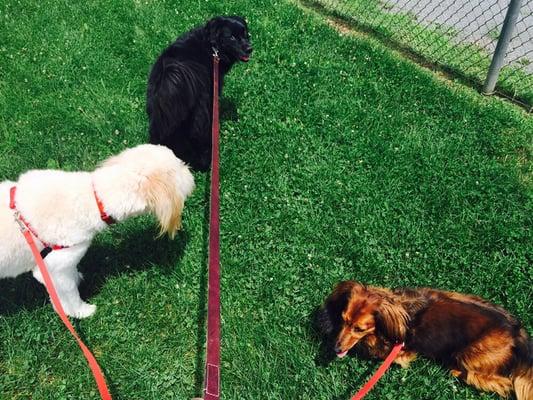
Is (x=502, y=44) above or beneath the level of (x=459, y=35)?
beneath

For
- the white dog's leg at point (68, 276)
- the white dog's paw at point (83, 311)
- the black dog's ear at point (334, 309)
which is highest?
the black dog's ear at point (334, 309)

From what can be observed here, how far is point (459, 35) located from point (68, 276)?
6194mm

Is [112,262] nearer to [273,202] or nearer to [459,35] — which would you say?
[273,202]

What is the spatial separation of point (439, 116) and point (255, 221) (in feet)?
8.44

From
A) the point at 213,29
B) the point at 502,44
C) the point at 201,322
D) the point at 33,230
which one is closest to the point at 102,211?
the point at 33,230

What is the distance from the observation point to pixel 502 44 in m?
5.08

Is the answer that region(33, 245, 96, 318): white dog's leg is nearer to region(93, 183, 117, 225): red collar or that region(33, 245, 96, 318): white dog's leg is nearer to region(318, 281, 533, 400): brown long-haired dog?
region(93, 183, 117, 225): red collar

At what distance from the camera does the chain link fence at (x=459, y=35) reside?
219 inches

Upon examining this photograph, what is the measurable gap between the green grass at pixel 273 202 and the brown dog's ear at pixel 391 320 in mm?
393

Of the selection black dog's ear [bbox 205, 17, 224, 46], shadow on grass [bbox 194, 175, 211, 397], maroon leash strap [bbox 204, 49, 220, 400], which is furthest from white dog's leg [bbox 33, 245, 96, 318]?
black dog's ear [bbox 205, 17, 224, 46]

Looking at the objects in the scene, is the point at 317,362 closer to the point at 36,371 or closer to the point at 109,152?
the point at 36,371

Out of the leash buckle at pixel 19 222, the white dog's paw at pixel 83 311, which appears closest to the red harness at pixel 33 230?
the leash buckle at pixel 19 222

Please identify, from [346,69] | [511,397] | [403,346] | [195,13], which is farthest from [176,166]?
[195,13]

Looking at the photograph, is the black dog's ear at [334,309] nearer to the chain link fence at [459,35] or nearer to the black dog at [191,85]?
the black dog at [191,85]
